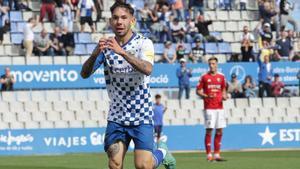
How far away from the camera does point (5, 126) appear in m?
28.1

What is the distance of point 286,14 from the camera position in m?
36.6

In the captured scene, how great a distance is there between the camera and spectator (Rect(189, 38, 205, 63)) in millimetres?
31859

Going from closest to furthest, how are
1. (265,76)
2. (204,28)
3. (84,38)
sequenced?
(265,76) < (84,38) < (204,28)

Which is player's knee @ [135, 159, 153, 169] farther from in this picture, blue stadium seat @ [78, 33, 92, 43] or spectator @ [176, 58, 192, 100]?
blue stadium seat @ [78, 33, 92, 43]

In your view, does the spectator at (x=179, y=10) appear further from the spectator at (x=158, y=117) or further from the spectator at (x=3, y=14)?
the spectator at (x=158, y=117)

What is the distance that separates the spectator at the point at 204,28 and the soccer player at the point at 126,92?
916 inches

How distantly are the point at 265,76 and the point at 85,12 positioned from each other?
673cm

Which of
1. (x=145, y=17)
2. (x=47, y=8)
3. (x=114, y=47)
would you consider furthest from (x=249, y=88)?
(x=114, y=47)

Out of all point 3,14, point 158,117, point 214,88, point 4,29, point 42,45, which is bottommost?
point 158,117

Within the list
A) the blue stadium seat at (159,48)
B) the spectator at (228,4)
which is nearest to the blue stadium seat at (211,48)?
the blue stadium seat at (159,48)

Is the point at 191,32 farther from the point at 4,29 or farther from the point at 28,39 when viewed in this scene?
the point at 4,29

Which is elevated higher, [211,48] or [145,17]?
[145,17]

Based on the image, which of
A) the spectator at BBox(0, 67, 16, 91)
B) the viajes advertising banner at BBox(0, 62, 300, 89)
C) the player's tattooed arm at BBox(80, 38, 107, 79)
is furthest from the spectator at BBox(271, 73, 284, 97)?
the player's tattooed arm at BBox(80, 38, 107, 79)

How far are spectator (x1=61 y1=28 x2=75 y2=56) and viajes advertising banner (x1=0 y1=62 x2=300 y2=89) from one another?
1186 millimetres
